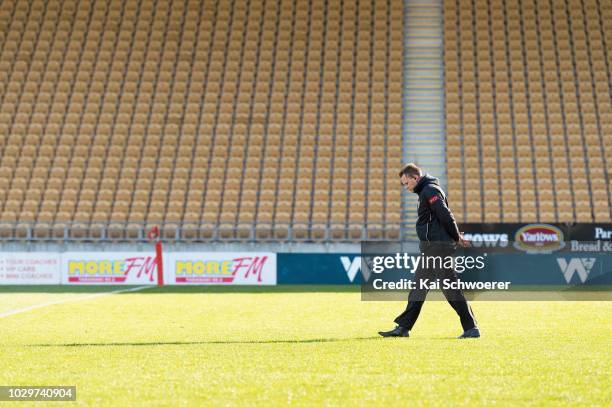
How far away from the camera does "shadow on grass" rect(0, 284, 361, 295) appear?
2067 centimetres

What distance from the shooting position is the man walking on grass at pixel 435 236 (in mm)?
9438

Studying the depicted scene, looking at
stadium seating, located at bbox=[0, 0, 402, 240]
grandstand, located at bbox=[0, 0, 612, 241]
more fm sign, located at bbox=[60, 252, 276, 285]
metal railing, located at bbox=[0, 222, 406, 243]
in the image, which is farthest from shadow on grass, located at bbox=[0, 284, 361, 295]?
stadium seating, located at bbox=[0, 0, 402, 240]

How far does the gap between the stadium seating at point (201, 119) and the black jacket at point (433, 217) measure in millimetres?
16822

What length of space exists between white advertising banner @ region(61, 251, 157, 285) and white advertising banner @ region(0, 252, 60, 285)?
0.26 m

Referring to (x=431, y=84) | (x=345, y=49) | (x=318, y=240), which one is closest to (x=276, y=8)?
(x=345, y=49)

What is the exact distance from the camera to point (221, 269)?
79.7ft

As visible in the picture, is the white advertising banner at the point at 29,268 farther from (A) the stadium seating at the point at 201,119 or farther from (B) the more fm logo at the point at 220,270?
(B) the more fm logo at the point at 220,270

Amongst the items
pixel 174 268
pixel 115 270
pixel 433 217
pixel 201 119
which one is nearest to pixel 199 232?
pixel 174 268

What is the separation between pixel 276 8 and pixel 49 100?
366 inches

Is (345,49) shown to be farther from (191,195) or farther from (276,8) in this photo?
(191,195)

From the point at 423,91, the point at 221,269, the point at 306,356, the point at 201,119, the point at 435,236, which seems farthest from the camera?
the point at 423,91

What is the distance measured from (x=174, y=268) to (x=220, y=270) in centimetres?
121

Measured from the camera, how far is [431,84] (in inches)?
1323
